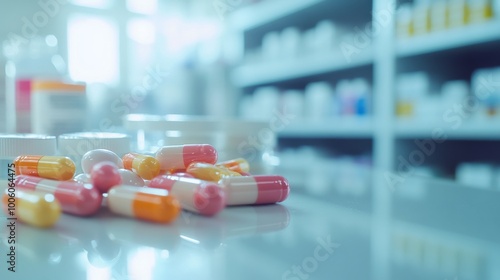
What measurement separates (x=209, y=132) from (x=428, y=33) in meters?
1.02

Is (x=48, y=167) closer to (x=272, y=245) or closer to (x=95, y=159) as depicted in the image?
(x=95, y=159)

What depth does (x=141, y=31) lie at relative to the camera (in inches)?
128

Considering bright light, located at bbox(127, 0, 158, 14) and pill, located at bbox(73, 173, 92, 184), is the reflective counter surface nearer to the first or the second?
pill, located at bbox(73, 173, 92, 184)

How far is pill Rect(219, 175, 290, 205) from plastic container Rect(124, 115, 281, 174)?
17.4 inches

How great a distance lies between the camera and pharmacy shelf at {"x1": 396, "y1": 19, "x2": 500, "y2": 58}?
54.1 inches

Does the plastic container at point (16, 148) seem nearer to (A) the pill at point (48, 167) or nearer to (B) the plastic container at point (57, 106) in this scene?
(A) the pill at point (48, 167)

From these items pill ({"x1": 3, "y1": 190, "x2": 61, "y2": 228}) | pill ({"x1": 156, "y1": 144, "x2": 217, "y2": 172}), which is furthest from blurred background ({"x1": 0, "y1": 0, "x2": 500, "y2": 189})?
pill ({"x1": 3, "y1": 190, "x2": 61, "y2": 228})

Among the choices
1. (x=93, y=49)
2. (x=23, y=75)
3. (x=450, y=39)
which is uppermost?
(x=93, y=49)

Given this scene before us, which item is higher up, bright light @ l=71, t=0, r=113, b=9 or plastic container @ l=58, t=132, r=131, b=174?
bright light @ l=71, t=0, r=113, b=9

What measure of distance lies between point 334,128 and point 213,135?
1.19m

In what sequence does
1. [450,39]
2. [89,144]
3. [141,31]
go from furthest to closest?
[141,31] → [450,39] → [89,144]

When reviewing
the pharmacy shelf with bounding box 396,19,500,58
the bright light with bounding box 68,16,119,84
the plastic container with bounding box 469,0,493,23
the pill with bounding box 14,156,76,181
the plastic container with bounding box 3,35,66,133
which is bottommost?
the pill with bounding box 14,156,76,181

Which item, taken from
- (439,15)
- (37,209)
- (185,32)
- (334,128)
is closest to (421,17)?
(439,15)

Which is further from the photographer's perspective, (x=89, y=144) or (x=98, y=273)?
(x=89, y=144)
